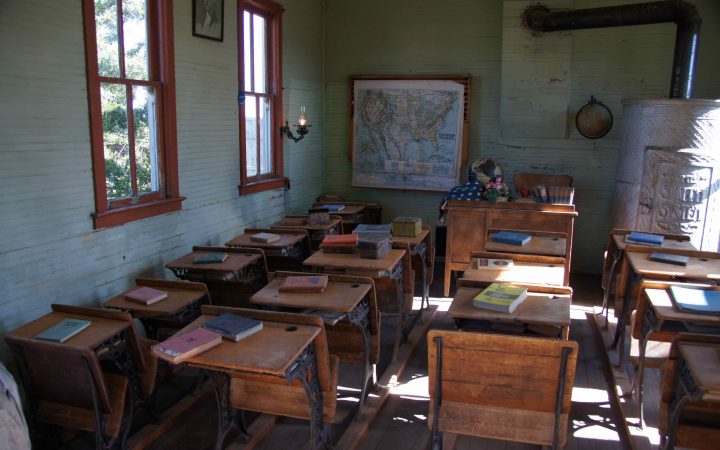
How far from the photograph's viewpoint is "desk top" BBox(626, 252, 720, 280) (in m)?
4.20

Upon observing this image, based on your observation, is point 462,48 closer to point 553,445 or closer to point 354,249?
point 354,249

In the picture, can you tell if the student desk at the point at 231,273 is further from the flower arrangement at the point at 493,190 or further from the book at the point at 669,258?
the book at the point at 669,258

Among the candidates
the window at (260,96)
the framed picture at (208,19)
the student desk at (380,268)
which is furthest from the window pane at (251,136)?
the student desk at (380,268)

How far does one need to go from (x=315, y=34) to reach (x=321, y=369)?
6.11 meters

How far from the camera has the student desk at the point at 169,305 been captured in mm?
3902

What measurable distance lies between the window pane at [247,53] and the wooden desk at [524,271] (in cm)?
341

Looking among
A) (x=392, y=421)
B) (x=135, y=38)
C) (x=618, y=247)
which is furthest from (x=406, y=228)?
(x=135, y=38)

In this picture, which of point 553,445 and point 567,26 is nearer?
point 553,445

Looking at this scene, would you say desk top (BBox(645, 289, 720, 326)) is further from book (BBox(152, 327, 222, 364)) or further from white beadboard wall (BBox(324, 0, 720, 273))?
white beadboard wall (BBox(324, 0, 720, 273))

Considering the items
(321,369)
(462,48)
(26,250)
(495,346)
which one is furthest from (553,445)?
(462,48)

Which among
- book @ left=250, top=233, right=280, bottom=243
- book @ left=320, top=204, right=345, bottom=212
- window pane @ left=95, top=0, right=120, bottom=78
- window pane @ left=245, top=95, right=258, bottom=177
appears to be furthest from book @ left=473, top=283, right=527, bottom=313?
book @ left=320, top=204, right=345, bottom=212

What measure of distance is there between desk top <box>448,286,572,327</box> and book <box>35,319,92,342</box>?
2.05 meters

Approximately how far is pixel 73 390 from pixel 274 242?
2527 millimetres

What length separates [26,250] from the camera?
12.7 ft
